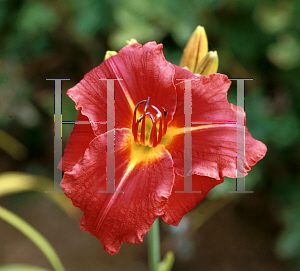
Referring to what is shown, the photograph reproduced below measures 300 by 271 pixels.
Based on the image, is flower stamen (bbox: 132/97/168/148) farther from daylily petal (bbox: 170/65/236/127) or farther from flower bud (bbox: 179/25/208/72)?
flower bud (bbox: 179/25/208/72)

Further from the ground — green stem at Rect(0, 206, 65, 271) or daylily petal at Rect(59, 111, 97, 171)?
daylily petal at Rect(59, 111, 97, 171)

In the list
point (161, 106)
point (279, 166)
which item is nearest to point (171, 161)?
point (161, 106)

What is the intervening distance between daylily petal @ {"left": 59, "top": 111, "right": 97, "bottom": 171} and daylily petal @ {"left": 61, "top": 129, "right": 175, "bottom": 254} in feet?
0.22

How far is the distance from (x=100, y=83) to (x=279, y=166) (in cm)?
118

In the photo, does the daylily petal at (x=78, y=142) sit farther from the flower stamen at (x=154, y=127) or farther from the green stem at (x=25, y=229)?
the green stem at (x=25, y=229)

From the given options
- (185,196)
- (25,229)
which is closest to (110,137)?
(185,196)

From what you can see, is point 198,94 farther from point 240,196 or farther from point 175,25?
point 240,196

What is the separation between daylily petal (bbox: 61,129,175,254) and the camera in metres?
0.57

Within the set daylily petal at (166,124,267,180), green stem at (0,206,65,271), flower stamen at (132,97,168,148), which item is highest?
flower stamen at (132,97,168,148)

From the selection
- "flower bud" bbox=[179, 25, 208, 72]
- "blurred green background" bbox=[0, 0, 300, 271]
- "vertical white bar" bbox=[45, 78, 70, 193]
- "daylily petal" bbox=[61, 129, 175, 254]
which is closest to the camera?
"daylily petal" bbox=[61, 129, 175, 254]

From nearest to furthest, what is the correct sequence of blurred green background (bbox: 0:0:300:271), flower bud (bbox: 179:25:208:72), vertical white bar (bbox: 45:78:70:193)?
vertical white bar (bbox: 45:78:70:193), flower bud (bbox: 179:25:208:72), blurred green background (bbox: 0:0:300:271)

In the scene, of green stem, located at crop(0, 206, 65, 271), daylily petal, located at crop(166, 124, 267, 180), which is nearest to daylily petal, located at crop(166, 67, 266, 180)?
daylily petal, located at crop(166, 124, 267, 180)

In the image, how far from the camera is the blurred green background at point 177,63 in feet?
4.13

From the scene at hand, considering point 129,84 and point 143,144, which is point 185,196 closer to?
point 143,144
